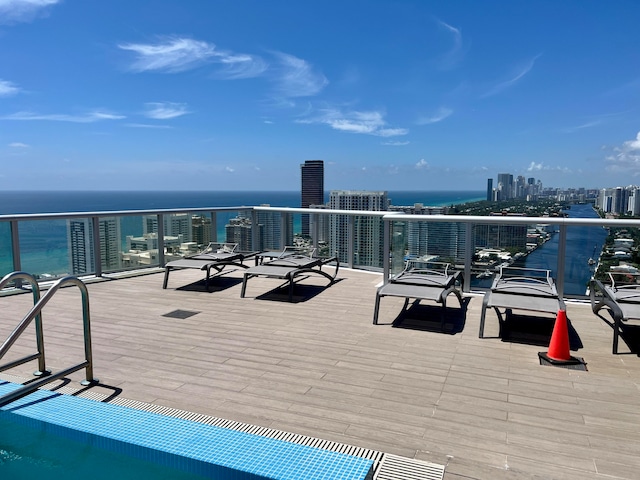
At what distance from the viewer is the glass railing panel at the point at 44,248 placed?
704cm

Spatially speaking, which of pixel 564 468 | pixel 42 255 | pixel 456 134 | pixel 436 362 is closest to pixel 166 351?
pixel 436 362

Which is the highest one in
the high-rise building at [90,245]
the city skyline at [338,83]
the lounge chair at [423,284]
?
the city skyline at [338,83]

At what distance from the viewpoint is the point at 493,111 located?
6144 cm

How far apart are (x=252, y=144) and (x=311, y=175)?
45188 mm

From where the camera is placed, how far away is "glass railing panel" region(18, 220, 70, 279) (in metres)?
7.04

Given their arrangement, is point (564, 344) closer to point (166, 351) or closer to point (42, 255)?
point (166, 351)

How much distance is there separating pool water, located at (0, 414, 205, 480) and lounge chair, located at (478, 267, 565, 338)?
3.60 metres

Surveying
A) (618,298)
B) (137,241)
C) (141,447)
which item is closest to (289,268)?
(137,241)

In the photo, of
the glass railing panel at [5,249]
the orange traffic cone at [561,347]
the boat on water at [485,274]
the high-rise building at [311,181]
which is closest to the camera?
the orange traffic cone at [561,347]

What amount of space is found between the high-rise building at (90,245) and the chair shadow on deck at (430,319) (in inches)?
222

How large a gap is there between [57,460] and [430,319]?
4.07 metres

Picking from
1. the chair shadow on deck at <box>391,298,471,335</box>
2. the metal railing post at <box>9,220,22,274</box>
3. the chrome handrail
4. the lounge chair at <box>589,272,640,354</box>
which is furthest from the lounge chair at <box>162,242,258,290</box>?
the lounge chair at <box>589,272,640,354</box>

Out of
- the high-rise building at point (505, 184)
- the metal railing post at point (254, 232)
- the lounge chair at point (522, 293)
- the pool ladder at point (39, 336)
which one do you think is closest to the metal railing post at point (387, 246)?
the lounge chair at point (522, 293)

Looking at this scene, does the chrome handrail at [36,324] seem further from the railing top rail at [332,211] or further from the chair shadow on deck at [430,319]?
the railing top rail at [332,211]
